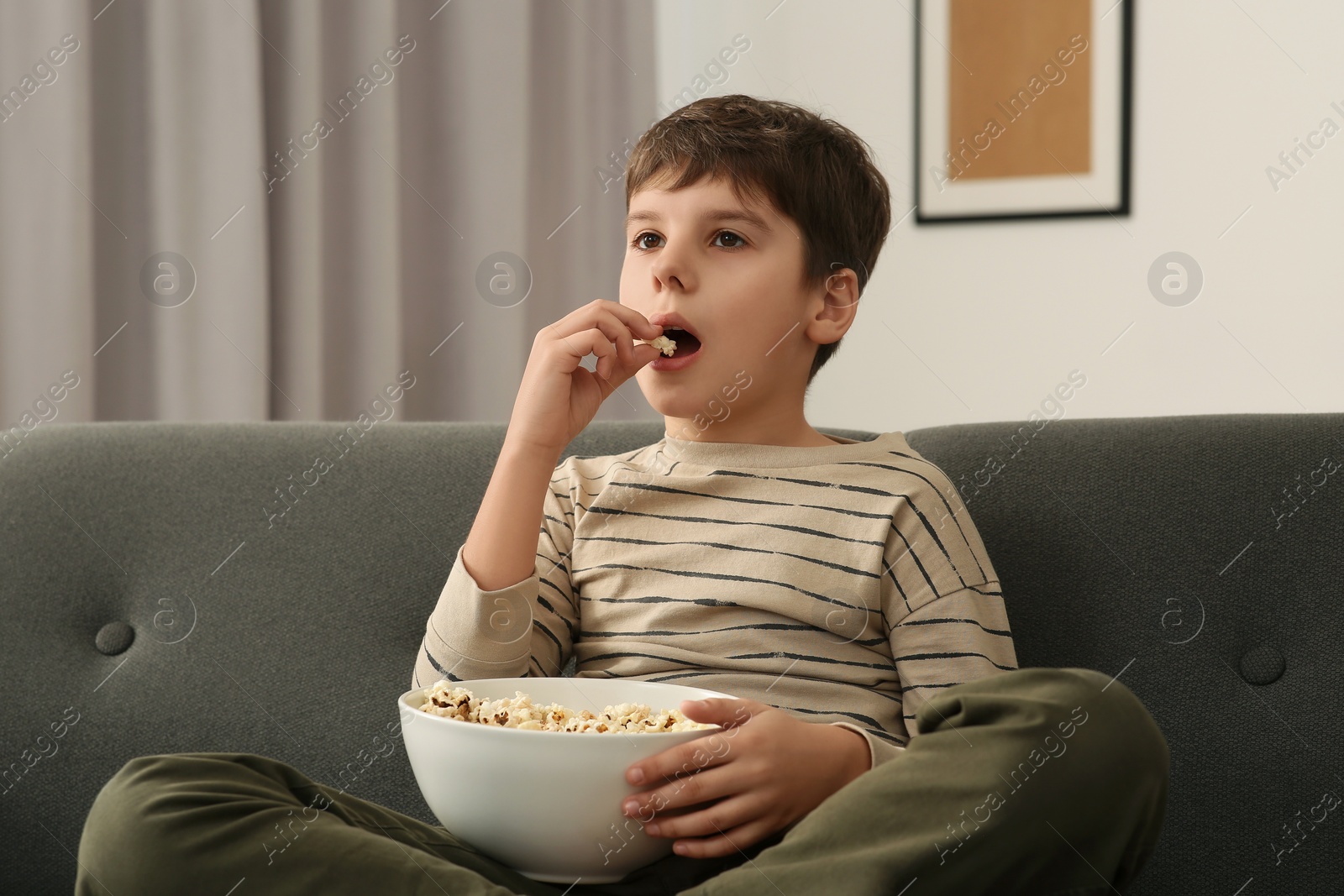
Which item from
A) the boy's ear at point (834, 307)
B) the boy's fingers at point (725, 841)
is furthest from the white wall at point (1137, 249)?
the boy's fingers at point (725, 841)

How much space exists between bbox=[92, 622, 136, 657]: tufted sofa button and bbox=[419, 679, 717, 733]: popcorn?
0.48 meters

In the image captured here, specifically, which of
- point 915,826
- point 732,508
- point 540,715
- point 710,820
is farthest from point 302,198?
point 915,826

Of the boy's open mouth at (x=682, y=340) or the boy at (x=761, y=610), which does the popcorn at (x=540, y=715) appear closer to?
the boy at (x=761, y=610)

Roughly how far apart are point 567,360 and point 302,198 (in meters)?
1.07

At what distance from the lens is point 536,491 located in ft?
3.25

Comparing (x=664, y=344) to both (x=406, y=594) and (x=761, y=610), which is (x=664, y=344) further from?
(x=406, y=594)

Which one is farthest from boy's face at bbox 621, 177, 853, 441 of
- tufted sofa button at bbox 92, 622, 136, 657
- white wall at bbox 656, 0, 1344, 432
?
white wall at bbox 656, 0, 1344, 432

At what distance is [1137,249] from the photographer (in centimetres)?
201

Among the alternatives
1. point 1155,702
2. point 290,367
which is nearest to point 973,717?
point 1155,702

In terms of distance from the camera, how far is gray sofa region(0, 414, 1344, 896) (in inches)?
39.2

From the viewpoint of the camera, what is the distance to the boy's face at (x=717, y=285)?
1.05 m

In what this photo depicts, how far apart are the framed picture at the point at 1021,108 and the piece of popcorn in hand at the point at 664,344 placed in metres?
1.25

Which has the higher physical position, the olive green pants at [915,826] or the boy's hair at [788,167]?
the boy's hair at [788,167]

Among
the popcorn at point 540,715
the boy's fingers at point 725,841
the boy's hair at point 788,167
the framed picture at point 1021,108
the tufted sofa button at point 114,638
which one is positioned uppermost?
the framed picture at point 1021,108
